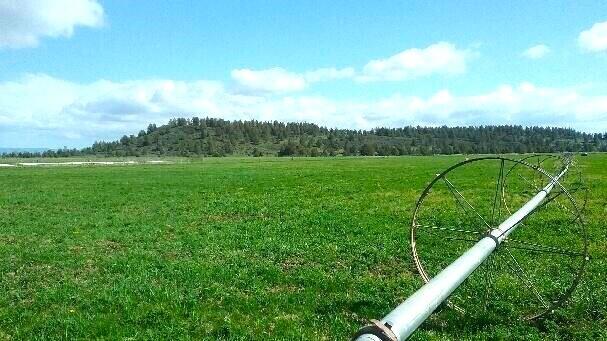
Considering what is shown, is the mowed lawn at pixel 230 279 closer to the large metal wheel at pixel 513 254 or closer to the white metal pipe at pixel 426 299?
the large metal wheel at pixel 513 254

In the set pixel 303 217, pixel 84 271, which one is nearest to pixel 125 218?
pixel 303 217

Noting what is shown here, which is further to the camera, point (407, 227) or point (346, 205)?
point (346, 205)

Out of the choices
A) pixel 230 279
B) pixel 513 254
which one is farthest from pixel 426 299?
pixel 513 254

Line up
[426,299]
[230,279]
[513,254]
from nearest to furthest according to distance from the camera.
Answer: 1. [426,299]
2. [230,279]
3. [513,254]

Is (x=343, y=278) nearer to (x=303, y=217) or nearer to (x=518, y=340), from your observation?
(x=518, y=340)

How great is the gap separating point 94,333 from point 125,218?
648 inches

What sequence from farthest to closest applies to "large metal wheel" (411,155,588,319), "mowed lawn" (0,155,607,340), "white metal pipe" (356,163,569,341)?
"mowed lawn" (0,155,607,340), "large metal wheel" (411,155,588,319), "white metal pipe" (356,163,569,341)

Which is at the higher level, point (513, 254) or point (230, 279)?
point (230, 279)

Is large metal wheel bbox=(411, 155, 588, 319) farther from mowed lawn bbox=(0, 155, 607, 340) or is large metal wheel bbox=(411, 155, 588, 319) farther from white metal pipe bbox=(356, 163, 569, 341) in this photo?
white metal pipe bbox=(356, 163, 569, 341)

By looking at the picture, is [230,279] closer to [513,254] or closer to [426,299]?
[513,254]

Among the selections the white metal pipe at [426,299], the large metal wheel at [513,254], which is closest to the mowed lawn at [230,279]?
the large metal wheel at [513,254]

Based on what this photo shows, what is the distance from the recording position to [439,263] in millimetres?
13773

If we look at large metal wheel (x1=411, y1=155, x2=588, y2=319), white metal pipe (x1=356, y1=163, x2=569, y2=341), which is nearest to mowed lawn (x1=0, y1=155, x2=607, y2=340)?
large metal wheel (x1=411, y1=155, x2=588, y2=319)

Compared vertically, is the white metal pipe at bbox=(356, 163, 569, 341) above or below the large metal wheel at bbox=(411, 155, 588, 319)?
above
